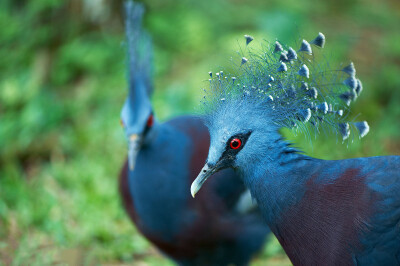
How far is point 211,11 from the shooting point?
308 inches

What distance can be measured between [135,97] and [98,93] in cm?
289

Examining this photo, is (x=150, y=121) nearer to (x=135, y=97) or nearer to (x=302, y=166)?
(x=135, y=97)

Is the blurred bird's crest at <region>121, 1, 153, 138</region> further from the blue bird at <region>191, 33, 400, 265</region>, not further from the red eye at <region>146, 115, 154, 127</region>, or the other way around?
the blue bird at <region>191, 33, 400, 265</region>

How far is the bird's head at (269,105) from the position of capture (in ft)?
8.56

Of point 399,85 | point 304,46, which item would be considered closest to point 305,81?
point 304,46

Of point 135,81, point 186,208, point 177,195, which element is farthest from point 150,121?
point 186,208

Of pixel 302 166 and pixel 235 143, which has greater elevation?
pixel 235 143

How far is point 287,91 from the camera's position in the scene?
2.64m

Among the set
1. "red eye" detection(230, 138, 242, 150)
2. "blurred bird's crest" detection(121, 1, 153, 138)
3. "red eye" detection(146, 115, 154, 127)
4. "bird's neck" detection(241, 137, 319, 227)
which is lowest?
"bird's neck" detection(241, 137, 319, 227)

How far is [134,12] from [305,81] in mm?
1636

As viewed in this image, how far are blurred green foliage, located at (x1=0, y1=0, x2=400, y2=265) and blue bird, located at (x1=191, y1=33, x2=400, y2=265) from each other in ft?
5.44

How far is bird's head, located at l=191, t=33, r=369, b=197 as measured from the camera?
103 inches

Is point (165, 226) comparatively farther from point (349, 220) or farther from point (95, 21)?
point (95, 21)

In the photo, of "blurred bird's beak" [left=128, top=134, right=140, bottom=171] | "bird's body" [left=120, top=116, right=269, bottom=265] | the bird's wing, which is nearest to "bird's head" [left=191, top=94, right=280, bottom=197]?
the bird's wing
